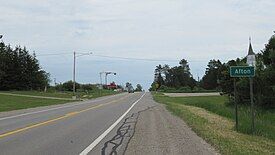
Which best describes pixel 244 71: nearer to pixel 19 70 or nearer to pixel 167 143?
pixel 167 143

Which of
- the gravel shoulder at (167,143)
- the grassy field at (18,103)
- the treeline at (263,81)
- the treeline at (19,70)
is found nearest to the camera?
the gravel shoulder at (167,143)

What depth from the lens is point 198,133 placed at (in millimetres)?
15273

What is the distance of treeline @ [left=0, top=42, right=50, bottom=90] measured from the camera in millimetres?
104062

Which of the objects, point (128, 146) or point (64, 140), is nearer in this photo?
point (128, 146)

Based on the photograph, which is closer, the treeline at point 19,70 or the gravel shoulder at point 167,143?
the gravel shoulder at point 167,143

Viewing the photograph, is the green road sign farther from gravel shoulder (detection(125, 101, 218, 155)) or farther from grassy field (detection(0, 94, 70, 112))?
grassy field (detection(0, 94, 70, 112))

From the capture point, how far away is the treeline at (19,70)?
10406cm

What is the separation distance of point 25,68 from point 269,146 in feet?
332

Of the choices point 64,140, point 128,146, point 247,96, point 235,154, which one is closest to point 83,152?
point 128,146

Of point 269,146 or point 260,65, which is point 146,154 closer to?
point 269,146

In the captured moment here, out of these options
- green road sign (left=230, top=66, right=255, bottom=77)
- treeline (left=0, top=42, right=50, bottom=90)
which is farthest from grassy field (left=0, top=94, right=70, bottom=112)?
treeline (left=0, top=42, right=50, bottom=90)

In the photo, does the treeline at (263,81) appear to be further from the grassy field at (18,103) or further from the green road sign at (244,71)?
the grassy field at (18,103)

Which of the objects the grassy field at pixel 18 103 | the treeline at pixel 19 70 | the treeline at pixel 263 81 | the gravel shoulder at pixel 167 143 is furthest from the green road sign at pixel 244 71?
the treeline at pixel 19 70

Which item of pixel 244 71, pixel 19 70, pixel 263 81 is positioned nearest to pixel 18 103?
pixel 263 81
